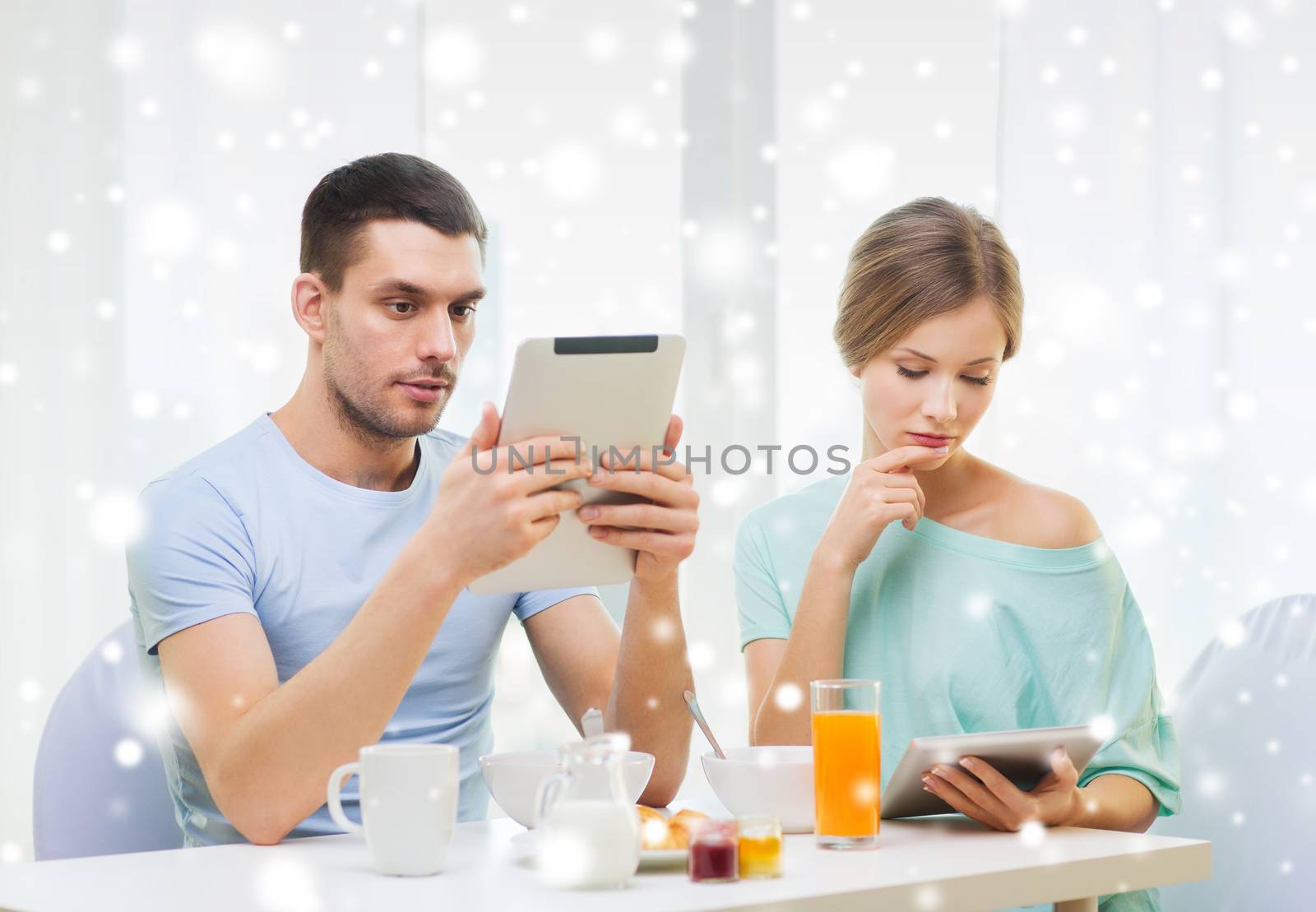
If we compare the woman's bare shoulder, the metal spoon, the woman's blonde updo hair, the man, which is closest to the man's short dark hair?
the man

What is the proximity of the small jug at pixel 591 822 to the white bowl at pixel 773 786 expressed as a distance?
204mm

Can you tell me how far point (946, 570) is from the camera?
4.70 ft

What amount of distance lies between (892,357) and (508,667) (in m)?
1.04

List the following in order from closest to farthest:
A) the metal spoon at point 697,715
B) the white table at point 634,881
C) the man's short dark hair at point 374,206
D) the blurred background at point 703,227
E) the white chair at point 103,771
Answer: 1. the white table at point 634,881
2. the metal spoon at point 697,715
3. the white chair at point 103,771
4. the man's short dark hair at point 374,206
5. the blurred background at point 703,227

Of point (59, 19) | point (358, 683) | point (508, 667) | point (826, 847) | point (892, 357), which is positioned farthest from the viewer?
point (508, 667)

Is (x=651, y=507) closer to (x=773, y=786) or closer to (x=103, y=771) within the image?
(x=773, y=786)

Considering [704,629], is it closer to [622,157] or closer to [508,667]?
[508,667]

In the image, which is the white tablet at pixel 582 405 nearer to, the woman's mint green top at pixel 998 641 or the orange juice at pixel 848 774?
the orange juice at pixel 848 774

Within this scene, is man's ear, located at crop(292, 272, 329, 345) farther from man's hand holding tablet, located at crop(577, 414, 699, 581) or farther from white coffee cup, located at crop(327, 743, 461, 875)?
white coffee cup, located at crop(327, 743, 461, 875)

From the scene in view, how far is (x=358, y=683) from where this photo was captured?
109 centimetres

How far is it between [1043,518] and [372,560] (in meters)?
0.76

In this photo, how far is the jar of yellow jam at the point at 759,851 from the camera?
2.88 feet

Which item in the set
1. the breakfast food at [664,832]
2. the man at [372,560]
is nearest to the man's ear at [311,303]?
the man at [372,560]

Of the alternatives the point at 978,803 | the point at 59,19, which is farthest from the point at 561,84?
the point at 978,803
